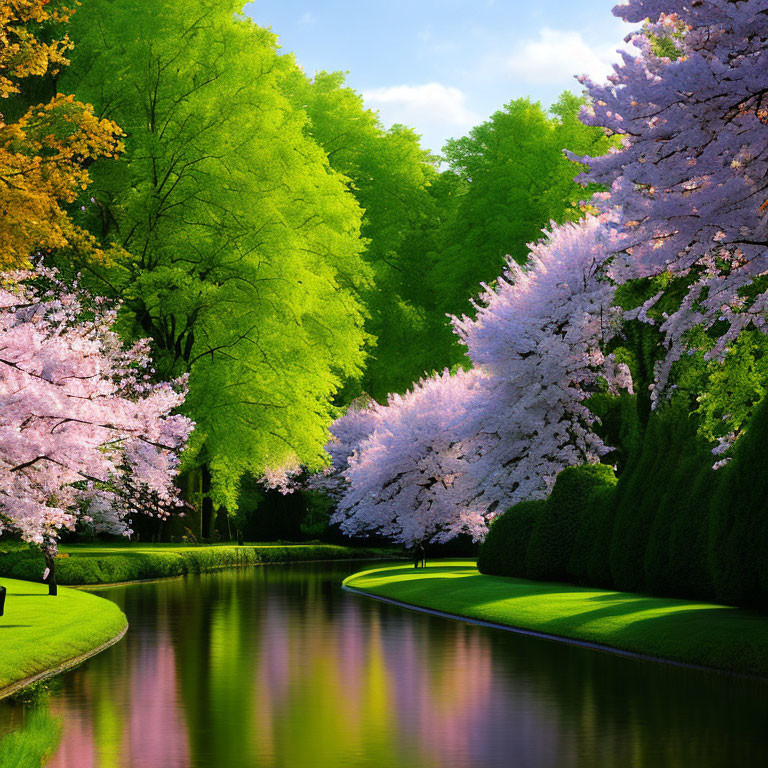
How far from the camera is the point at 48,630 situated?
2070 centimetres

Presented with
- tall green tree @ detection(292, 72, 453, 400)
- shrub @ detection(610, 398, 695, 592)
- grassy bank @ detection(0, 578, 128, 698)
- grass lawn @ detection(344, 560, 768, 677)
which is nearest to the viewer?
grassy bank @ detection(0, 578, 128, 698)

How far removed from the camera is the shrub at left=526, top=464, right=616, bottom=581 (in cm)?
3136

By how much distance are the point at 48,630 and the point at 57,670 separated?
3.72m

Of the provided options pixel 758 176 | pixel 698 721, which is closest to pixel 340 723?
pixel 698 721

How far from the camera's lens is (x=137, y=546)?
48.1 metres

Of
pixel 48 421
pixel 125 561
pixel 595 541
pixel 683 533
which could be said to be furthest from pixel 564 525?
pixel 125 561

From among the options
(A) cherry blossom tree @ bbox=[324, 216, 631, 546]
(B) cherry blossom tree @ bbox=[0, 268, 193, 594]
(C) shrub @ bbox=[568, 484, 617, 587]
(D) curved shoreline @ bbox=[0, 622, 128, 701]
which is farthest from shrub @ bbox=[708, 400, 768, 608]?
(A) cherry blossom tree @ bbox=[324, 216, 631, 546]

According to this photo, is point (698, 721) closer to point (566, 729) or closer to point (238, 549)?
point (566, 729)

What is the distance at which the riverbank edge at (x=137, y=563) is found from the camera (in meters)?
36.1

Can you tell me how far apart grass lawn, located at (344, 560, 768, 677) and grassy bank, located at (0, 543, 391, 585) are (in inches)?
348

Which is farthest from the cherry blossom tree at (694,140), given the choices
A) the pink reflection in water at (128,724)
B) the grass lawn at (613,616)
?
the pink reflection in water at (128,724)

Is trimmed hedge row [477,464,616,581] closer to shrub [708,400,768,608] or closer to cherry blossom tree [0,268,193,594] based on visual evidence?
shrub [708,400,768,608]

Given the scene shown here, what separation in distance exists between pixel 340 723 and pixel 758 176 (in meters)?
7.31

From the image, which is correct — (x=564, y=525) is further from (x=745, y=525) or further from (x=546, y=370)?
(x=745, y=525)
